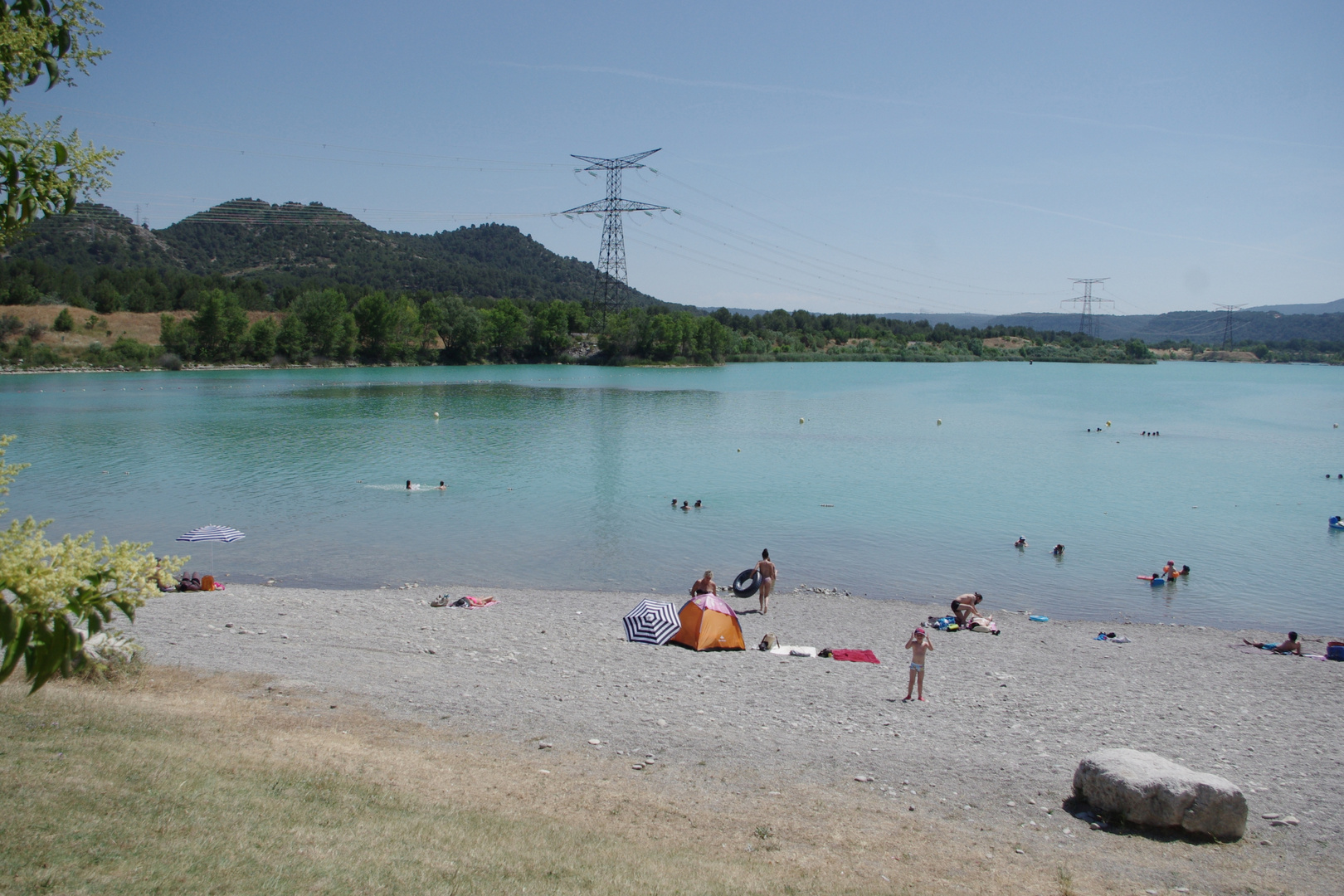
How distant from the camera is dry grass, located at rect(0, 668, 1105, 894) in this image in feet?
22.7

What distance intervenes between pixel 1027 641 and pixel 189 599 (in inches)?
790

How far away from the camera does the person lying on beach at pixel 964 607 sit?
20.9 meters

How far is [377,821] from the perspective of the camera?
8250 millimetres

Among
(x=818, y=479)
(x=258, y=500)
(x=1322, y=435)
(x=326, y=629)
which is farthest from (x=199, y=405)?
(x=1322, y=435)

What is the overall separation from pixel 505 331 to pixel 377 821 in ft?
513

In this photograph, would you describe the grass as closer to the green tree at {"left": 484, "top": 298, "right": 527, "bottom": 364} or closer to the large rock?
the large rock

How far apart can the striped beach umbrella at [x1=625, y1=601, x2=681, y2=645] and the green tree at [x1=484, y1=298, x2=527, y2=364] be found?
477 ft

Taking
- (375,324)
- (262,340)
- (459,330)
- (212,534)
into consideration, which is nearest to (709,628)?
(212,534)

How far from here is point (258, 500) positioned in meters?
35.6

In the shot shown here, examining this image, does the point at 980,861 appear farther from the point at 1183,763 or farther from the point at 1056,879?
the point at 1183,763

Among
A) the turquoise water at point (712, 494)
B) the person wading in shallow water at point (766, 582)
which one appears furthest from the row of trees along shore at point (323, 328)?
the person wading in shallow water at point (766, 582)

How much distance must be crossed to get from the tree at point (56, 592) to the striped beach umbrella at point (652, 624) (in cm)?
1438

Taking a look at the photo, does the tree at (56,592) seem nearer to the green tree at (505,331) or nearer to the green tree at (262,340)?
the green tree at (262,340)

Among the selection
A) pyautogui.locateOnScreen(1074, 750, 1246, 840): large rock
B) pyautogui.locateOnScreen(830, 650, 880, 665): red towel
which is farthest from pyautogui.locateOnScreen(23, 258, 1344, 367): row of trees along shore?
pyautogui.locateOnScreen(1074, 750, 1246, 840): large rock
